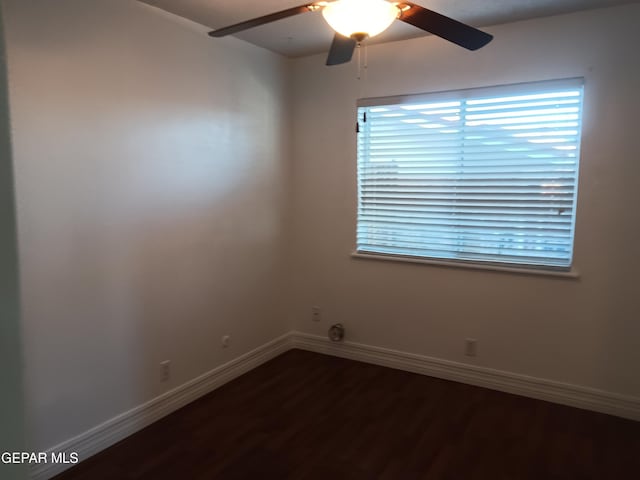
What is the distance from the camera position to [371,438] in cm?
268

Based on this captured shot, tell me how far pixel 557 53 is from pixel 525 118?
42 cm

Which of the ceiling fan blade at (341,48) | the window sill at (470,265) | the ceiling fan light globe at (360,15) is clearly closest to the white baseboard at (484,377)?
the window sill at (470,265)

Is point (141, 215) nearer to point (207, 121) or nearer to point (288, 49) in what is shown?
point (207, 121)

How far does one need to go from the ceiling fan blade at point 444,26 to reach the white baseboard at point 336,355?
92.2 inches

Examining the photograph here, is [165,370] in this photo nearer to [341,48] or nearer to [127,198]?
[127,198]

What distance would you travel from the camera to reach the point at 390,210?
3650 mm

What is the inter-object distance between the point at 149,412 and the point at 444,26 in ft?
8.68

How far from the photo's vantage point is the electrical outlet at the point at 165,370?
9.54ft

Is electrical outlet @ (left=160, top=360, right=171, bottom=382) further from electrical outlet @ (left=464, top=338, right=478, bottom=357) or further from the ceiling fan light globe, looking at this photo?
the ceiling fan light globe

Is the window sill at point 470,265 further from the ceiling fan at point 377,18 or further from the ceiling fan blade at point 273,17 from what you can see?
the ceiling fan blade at point 273,17

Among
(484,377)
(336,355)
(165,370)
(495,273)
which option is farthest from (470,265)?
(165,370)

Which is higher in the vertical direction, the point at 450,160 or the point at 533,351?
the point at 450,160

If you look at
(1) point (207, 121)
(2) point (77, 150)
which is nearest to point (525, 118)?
(1) point (207, 121)

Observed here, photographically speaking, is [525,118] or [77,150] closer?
[77,150]
